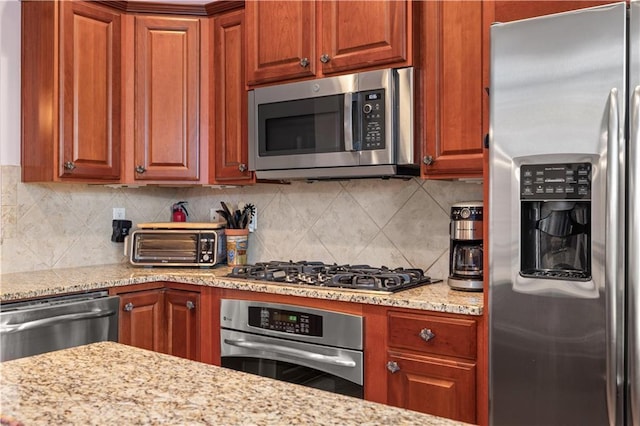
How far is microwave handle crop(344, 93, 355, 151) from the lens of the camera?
264cm

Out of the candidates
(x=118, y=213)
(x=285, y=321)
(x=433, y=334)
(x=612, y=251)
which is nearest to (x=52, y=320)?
(x=285, y=321)

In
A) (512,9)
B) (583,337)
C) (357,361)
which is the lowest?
(357,361)

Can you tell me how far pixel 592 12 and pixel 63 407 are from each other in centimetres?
177

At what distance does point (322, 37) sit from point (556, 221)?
1452mm

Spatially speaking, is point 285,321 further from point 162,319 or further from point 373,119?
point 373,119

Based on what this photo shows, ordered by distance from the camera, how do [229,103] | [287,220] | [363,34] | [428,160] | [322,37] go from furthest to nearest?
1. [287,220]
2. [229,103]
3. [322,37]
4. [363,34]
5. [428,160]

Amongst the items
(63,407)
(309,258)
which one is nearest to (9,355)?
(309,258)

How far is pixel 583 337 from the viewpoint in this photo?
70.3 inches

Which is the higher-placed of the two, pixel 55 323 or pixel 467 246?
pixel 467 246

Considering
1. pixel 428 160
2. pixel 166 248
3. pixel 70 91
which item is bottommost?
pixel 166 248

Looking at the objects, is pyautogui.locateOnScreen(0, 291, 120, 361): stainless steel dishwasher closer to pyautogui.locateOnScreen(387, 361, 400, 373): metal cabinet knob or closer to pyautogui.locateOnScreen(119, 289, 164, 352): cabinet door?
pyautogui.locateOnScreen(119, 289, 164, 352): cabinet door

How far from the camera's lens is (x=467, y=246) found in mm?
2406

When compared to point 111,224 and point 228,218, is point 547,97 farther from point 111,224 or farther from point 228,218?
point 111,224

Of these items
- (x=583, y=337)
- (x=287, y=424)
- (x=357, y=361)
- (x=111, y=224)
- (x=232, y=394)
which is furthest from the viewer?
(x=111, y=224)
